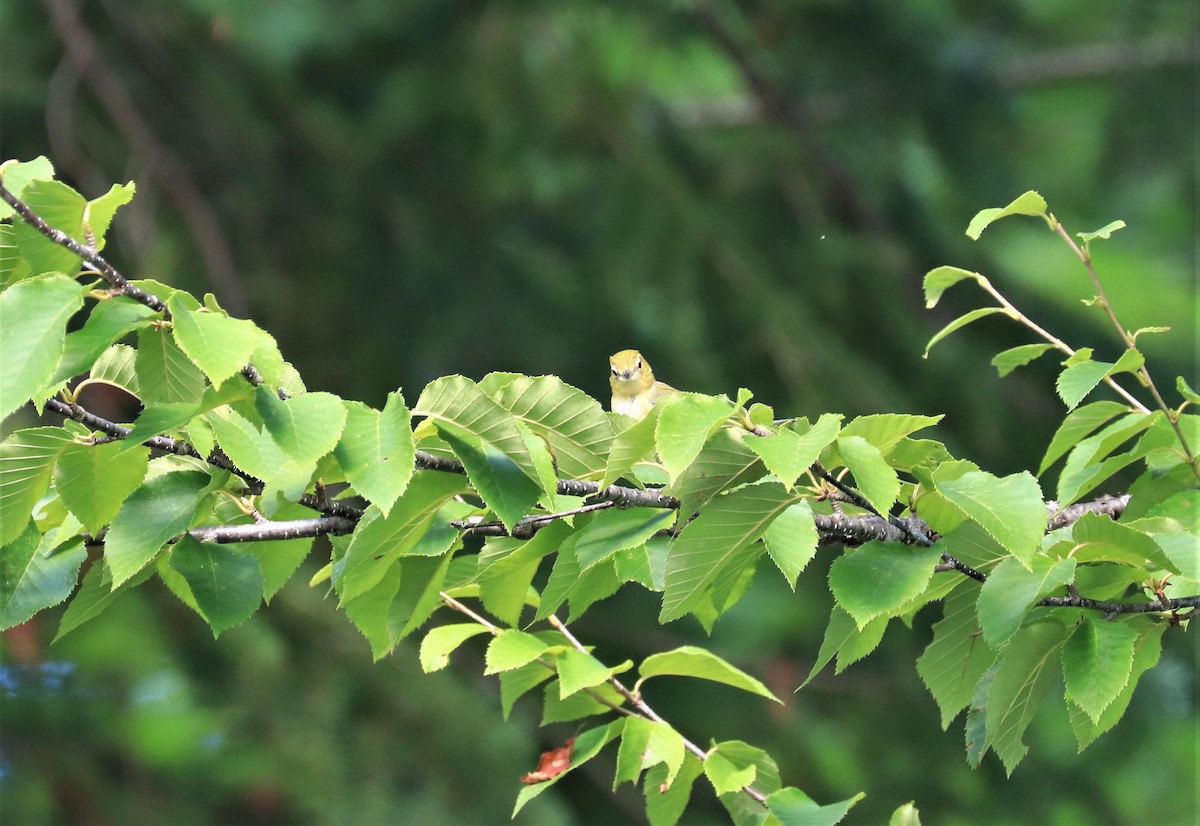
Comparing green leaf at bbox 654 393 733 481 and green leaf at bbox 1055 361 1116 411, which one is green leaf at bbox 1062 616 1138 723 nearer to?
green leaf at bbox 1055 361 1116 411

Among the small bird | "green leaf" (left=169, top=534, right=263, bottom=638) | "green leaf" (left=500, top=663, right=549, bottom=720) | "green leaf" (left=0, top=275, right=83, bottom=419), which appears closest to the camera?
"green leaf" (left=0, top=275, right=83, bottom=419)

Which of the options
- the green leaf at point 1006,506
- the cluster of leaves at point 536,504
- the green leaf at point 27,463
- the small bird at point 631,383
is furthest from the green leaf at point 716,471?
the small bird at point 631,383

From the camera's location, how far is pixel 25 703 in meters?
2.95

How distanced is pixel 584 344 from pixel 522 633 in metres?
3.12

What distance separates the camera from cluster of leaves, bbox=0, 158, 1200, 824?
0.85 meters

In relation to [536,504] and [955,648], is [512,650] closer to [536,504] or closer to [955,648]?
[536,504]

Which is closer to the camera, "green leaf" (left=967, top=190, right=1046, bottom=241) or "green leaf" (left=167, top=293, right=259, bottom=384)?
"green leaf" (left=167, top=293, right=259, bottom=384)

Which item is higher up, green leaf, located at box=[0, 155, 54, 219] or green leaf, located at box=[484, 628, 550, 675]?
green leaf, located at box=[0, 155, 54, 219]

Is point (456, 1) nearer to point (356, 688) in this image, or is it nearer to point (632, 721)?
point (356, 688)

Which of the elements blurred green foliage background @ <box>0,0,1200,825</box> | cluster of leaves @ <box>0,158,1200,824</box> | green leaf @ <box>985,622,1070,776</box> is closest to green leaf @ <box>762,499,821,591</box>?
cluster of leaves @ <box>0,158,1200,824</box>

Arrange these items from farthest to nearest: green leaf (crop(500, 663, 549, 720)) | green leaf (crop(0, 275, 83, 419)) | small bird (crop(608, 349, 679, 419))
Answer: small bird (crop(608, 349, 679, 419))
green leaf (crop(500, 663, 549, 720))
green leaf (crop(0, 275, 83, 419))

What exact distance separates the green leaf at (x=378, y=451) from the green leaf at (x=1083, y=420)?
59 cm

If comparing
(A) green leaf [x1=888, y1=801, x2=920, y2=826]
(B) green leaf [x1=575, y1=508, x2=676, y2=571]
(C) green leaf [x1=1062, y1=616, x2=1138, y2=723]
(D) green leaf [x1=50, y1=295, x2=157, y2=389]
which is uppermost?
(D) green leaf [x1=50, y1=295, x2=157, y2=389]

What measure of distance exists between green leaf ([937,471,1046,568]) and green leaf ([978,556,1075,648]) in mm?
27
